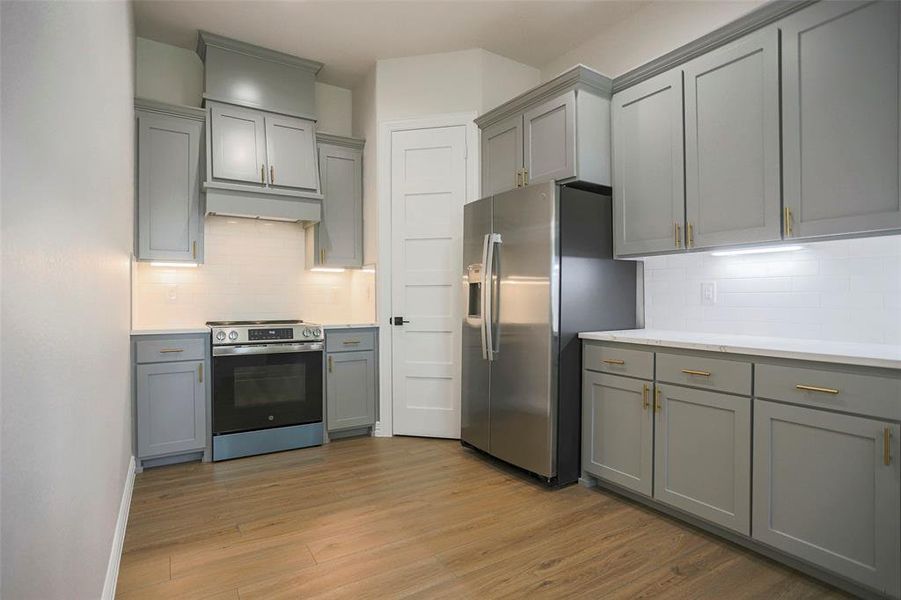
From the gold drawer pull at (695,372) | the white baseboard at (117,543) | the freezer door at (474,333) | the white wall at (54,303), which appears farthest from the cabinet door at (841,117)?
the white baseboard at (117,543)

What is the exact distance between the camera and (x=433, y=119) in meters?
4.05

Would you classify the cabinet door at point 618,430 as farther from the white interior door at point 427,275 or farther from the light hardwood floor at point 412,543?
the white interior door at point 427,275

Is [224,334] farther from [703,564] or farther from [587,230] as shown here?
[703,564]

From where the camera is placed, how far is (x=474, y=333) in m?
3.55

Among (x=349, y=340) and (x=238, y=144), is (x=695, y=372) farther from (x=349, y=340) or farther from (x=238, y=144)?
(x=238, y=144)

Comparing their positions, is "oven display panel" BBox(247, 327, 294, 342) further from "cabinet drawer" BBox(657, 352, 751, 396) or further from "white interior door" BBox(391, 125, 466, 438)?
"cabinet drawer" BBox(657, 352, 751, 396)

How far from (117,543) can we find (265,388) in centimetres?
160

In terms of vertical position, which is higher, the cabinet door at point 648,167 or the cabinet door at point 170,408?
the cabinet door at point 648,167

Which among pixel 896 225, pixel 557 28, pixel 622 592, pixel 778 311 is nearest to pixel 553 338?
pixel 778 311

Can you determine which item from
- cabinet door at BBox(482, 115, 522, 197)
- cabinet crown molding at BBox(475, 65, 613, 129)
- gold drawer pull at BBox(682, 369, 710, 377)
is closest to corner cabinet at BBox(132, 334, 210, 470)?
cabinet door at BBox(482, 115, 522, 197)

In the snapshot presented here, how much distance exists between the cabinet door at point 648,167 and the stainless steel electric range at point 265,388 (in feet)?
7.81

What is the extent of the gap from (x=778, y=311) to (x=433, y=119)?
281 centimetres

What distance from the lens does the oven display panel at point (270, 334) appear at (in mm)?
3594

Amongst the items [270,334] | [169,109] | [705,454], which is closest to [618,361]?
[705,454]
